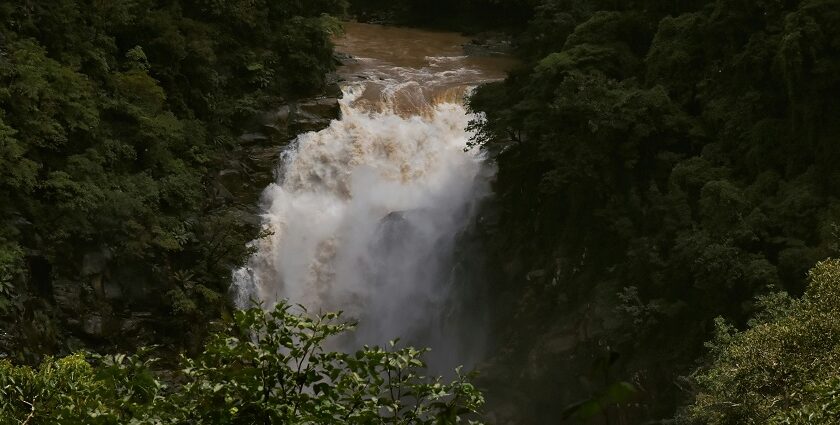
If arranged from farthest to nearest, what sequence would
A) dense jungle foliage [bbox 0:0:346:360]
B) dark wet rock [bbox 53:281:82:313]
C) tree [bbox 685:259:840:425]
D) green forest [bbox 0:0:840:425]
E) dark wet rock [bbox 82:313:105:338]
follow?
dark wet rock [bbox 82:313:105:338], dark wet rock [bbox 53:281:82:313], dense jungle foliage [bbox 0:0:346:360], green forest [bbox 0:0:840:425], tree [bbox 685:259:840:425]

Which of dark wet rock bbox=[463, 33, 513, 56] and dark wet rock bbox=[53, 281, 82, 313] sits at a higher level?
dark wet rock bbox=[463, 33, 513, 56]

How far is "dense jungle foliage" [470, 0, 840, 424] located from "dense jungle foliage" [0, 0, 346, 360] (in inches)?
256

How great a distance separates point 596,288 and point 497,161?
16.2ft

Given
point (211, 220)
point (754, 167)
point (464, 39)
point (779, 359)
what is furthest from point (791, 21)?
point (464, 39)

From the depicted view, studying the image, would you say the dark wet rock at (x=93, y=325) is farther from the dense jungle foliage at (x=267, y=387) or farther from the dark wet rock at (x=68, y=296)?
the dense jungle foliage at (x=267, y=387)

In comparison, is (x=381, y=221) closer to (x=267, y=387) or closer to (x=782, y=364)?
(x=782, y=364)

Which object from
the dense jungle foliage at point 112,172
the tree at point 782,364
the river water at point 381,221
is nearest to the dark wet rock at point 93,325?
the dense jungle foliage at point 112,172

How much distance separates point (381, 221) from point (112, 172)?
6.54m

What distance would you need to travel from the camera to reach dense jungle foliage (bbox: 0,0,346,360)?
1402 centimetres

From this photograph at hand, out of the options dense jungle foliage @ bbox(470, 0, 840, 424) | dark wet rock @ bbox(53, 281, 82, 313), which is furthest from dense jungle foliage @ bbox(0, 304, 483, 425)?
dark wet rock @ bbox(53, 281, 82, 313)

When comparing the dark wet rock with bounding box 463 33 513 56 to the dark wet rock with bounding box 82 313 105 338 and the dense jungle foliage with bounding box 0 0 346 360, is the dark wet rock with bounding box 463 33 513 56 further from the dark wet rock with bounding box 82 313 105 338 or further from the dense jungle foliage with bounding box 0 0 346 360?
the dark wet rock with bounding box 82 313 105 338

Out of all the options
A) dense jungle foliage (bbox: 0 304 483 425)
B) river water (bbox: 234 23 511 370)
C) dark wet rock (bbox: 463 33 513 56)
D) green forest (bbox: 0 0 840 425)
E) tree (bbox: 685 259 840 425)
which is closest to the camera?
dense jungle foliage (bbox: 0 304 483 425)

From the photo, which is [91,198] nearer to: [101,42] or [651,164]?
[101,42]

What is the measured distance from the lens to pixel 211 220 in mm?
17391
